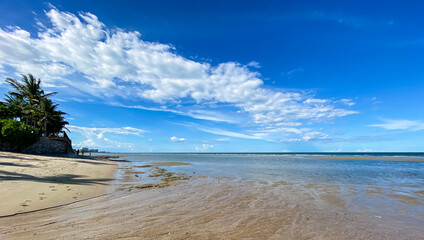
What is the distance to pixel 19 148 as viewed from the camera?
33.1m

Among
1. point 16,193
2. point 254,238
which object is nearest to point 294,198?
point 254,238

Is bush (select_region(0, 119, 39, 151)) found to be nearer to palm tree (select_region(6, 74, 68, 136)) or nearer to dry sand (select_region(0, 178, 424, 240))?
palm tree (select_region(6, 74, 68, 136))

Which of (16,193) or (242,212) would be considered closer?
(242,212)

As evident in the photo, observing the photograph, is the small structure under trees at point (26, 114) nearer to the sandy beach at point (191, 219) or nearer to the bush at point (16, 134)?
the bush at point (16, 134)

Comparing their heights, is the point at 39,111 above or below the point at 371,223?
above

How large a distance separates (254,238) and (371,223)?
15.4ft

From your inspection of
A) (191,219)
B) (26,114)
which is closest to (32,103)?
(26,114)

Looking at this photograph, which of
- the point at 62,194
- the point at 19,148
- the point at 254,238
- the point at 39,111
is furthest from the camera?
the point at 39,111

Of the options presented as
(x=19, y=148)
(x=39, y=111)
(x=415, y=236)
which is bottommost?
(x=415, y=236)

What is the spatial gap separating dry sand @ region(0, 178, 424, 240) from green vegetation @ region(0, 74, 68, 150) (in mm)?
34714

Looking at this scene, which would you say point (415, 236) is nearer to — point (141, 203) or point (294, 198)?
point (294, 198)

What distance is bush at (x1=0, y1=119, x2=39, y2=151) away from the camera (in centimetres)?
3145

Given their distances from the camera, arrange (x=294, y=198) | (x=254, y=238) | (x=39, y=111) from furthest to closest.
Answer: (x=39, y=111) → (x=294, y=198) → (x=254, y=238)

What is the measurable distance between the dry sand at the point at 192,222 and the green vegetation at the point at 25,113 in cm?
3471
